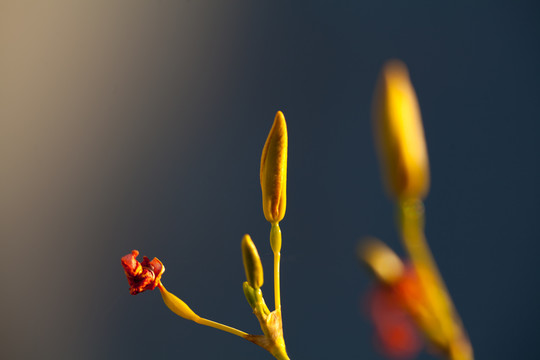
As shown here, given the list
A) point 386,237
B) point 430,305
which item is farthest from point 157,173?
point 430,305

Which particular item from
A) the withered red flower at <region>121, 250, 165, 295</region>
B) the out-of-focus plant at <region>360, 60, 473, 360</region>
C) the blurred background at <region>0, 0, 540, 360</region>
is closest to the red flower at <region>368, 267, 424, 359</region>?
the out-of-focus plant at <region>360, 60, 473, 360</region>

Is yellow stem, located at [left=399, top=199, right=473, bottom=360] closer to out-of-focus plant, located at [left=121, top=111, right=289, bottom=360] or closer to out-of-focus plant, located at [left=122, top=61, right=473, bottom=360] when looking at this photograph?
out-of-focus plant, located at [left=122, top=61, right=473, bottom=360]

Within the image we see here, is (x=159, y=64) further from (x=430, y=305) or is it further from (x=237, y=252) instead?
(x=430, y=305)

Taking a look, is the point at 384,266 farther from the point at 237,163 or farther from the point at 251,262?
the point at 237,163

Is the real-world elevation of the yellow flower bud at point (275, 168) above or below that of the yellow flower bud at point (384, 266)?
above

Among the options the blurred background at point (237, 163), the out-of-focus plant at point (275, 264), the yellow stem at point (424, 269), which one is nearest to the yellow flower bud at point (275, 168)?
the out-of-focus plant at point (275, 264)

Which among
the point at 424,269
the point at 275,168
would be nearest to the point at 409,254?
the point at 424,269

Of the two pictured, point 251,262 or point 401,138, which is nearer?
point 401,138

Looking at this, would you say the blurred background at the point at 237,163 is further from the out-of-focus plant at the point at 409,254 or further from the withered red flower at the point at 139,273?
the out-of-focus plant at the point at 409,254
